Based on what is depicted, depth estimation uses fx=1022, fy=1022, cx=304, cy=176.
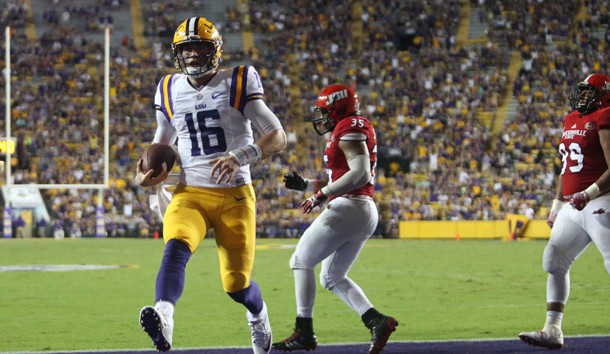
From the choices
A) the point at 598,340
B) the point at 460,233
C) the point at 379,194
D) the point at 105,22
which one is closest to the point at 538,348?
the point at 598,340

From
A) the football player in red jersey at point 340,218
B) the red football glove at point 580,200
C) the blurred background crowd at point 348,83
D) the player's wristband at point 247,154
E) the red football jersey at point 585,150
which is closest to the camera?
the player's wristband at point 247,154

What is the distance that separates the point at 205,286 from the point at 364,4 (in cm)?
2198

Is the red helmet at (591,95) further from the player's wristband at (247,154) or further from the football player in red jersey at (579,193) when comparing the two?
the player's wristband at (247,154)

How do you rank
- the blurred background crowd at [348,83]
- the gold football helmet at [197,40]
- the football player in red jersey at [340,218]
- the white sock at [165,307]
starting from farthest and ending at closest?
the blurred background crowd at [348,83] → the football player in red jersey at [340,218] → the gold football helmet at [197,40] → the white sock at [165,307]

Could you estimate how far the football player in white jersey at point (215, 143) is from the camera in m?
5.34

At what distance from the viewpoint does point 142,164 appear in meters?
5.39

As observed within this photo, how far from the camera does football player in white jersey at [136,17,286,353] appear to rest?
17.5ft

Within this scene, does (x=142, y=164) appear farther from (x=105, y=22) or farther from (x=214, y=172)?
(x=105, y=22)

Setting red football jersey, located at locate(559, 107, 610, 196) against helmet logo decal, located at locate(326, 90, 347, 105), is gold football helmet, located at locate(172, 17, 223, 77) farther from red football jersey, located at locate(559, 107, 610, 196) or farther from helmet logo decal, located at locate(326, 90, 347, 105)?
red football jersey, located at locate(559, 107, 610, 196)

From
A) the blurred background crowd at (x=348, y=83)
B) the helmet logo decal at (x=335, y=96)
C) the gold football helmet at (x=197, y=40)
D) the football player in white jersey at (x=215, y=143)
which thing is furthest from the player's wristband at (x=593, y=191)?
the blurred background crowd at (x=348, y=83)

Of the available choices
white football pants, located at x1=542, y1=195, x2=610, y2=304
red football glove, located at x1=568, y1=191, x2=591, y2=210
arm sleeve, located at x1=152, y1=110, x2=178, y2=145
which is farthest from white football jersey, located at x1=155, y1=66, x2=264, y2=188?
white football pants, located at x1=542, y1=195, x2=610, y2=304

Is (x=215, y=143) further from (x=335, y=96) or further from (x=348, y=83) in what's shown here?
(x=348, y=83)

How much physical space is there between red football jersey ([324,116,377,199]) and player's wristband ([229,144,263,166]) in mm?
1134

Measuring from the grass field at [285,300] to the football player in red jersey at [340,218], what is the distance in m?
0.93
